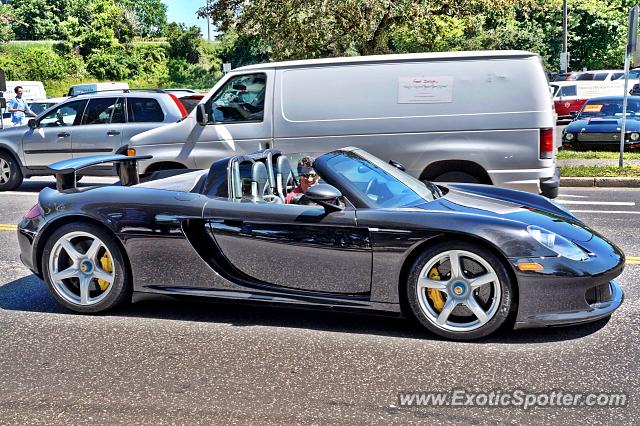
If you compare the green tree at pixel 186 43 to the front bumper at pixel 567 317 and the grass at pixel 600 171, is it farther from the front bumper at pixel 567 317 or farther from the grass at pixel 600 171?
the front bumper at pixel 567 317

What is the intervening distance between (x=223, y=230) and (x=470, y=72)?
15.9 feet

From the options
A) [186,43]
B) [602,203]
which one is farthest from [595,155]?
[186,43]

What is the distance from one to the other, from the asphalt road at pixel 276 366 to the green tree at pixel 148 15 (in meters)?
74.3

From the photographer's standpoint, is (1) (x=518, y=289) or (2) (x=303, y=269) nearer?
(1) (x=518, y=289)

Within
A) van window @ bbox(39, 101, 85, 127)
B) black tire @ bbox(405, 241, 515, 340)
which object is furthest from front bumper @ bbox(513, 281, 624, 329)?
van window @ bbox(39, 101, 85, 127)

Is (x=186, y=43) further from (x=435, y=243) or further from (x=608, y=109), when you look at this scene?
(x=435, y=243)

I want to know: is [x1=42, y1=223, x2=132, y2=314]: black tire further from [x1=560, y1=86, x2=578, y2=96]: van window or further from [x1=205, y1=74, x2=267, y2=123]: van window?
[x1=560, y1=86, x2=578, y2=96]: van window

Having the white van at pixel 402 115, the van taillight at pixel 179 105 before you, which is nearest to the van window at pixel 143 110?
the van taillight at pixel 179 105

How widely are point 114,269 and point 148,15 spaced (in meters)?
77.4

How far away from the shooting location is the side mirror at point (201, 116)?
946 centimetres

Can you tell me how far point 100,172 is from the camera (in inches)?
469

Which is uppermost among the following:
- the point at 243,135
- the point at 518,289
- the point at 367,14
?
the point at 367,14

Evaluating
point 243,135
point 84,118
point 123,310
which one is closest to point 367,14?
point 84,118

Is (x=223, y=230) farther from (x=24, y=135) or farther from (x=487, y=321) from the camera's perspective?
(x=24, y=135)
